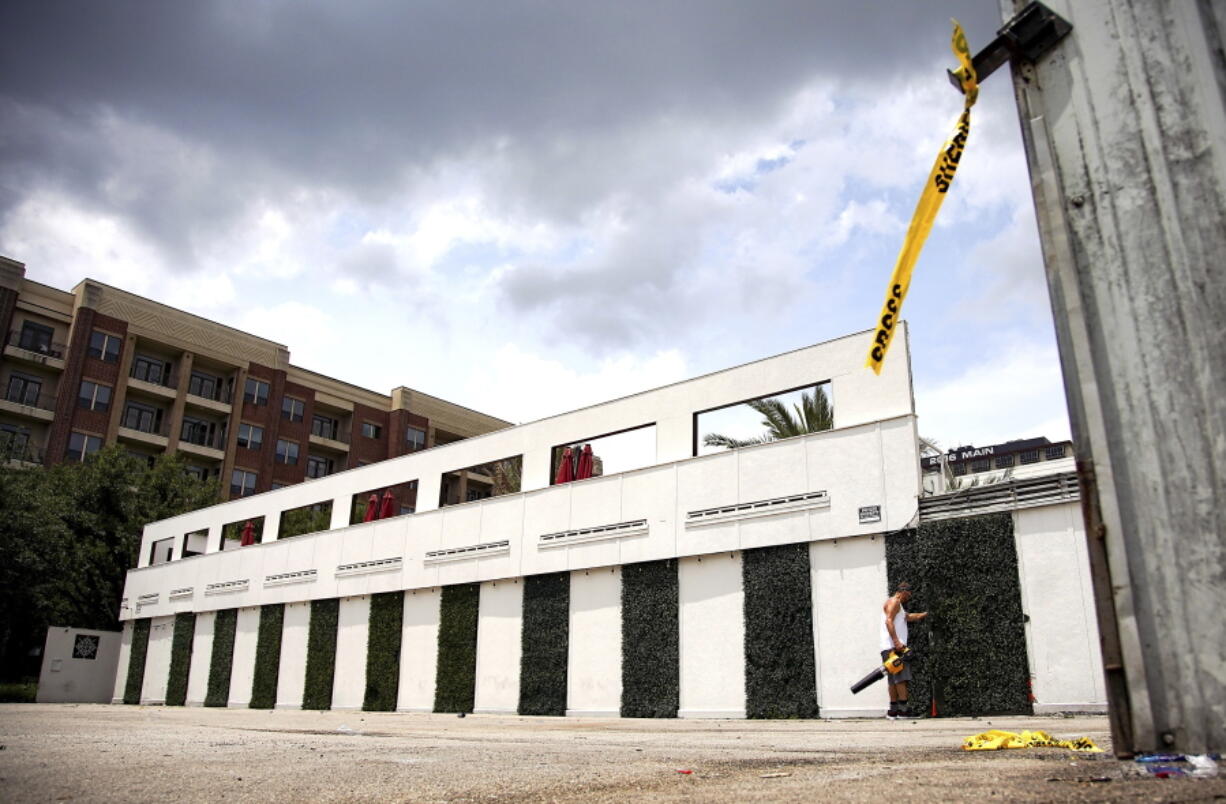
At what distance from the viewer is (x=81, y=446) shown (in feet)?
159

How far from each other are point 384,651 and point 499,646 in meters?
5.20

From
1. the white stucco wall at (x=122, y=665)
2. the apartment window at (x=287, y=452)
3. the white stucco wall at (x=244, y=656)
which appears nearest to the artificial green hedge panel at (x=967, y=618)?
the white stucco wall at (x=244, y=656)

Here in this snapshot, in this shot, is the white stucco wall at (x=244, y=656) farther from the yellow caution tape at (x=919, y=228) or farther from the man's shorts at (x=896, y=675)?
the yellow caution tape at (x=919, y=228)

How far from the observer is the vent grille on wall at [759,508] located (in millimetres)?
17453

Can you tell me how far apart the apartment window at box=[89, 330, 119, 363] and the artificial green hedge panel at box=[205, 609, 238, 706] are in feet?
81.2

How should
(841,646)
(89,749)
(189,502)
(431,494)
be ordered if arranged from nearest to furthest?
(89,749)
(841,646)
(431,494)
(189,502)

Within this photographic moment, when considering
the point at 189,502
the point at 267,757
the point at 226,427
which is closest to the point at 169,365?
the point at 226,427

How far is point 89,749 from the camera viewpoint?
23.4 ft

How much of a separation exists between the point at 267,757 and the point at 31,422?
51.0m

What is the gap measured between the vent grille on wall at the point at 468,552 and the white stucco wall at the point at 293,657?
710 centimetres

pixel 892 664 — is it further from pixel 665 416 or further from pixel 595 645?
pixel 665 416

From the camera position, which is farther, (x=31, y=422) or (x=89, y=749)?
→ (x=31, y=422)

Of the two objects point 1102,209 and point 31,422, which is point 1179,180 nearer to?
point 1102,209

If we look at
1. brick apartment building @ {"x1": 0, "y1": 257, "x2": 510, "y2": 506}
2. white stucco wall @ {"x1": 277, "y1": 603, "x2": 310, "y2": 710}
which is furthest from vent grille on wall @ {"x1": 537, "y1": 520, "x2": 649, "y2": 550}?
brick apartment building @ {"x1": 0, "y1": 257, "x2": 510, "y2": 506}
